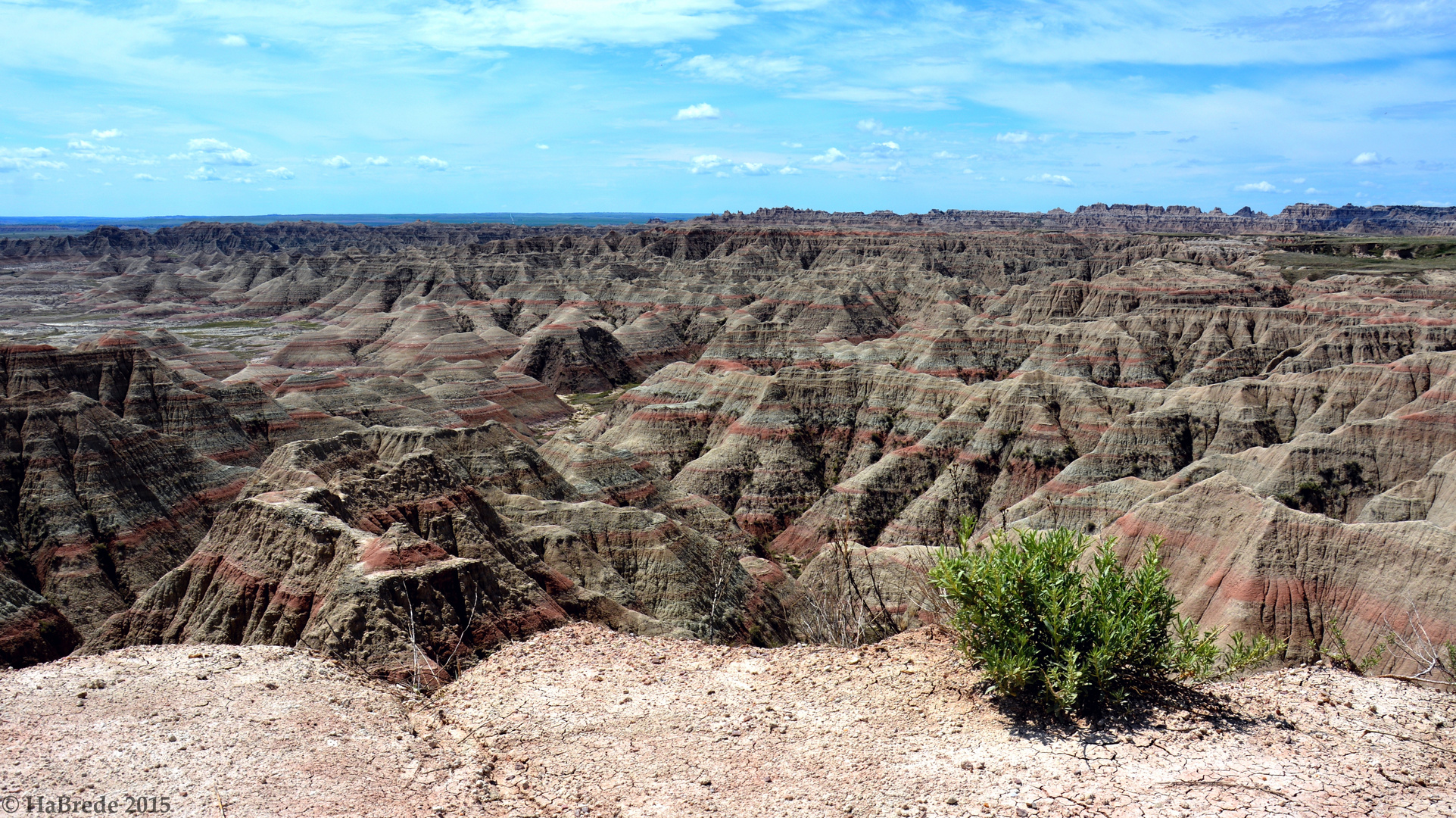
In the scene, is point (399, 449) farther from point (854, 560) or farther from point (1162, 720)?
Answer: point (1162, 720)

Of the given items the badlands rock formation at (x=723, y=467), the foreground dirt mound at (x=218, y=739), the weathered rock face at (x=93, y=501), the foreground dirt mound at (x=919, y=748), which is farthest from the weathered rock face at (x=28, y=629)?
the foreground dirt mound at (x=919, y=748)

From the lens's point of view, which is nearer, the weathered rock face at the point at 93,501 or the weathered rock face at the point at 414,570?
the weathered rock face at the point at 414,570

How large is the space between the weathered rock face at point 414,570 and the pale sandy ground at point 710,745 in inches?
114

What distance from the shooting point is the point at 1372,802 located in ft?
32.5

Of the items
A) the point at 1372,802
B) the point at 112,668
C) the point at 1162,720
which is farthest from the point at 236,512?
the point at 1372,802

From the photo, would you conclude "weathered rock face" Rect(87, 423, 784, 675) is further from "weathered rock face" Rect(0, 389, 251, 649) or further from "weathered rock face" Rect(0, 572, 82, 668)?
"weathered rock face" Rect(0, 389, 251, 649)

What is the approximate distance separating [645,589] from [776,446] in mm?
30279

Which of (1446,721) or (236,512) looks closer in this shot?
(1446,721)

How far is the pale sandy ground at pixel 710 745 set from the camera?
10.6 m

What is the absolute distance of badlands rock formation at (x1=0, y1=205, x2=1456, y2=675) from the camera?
78.7ft

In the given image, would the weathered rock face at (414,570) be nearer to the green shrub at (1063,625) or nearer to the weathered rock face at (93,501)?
the green shrub at (1063,625)

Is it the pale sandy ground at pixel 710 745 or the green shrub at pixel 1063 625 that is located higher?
the green shrub at pixel 1063 625

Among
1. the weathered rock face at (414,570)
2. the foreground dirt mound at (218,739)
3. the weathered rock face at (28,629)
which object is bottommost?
the weathered rock face at (28,629)

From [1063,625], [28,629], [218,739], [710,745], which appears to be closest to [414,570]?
[218,739]
